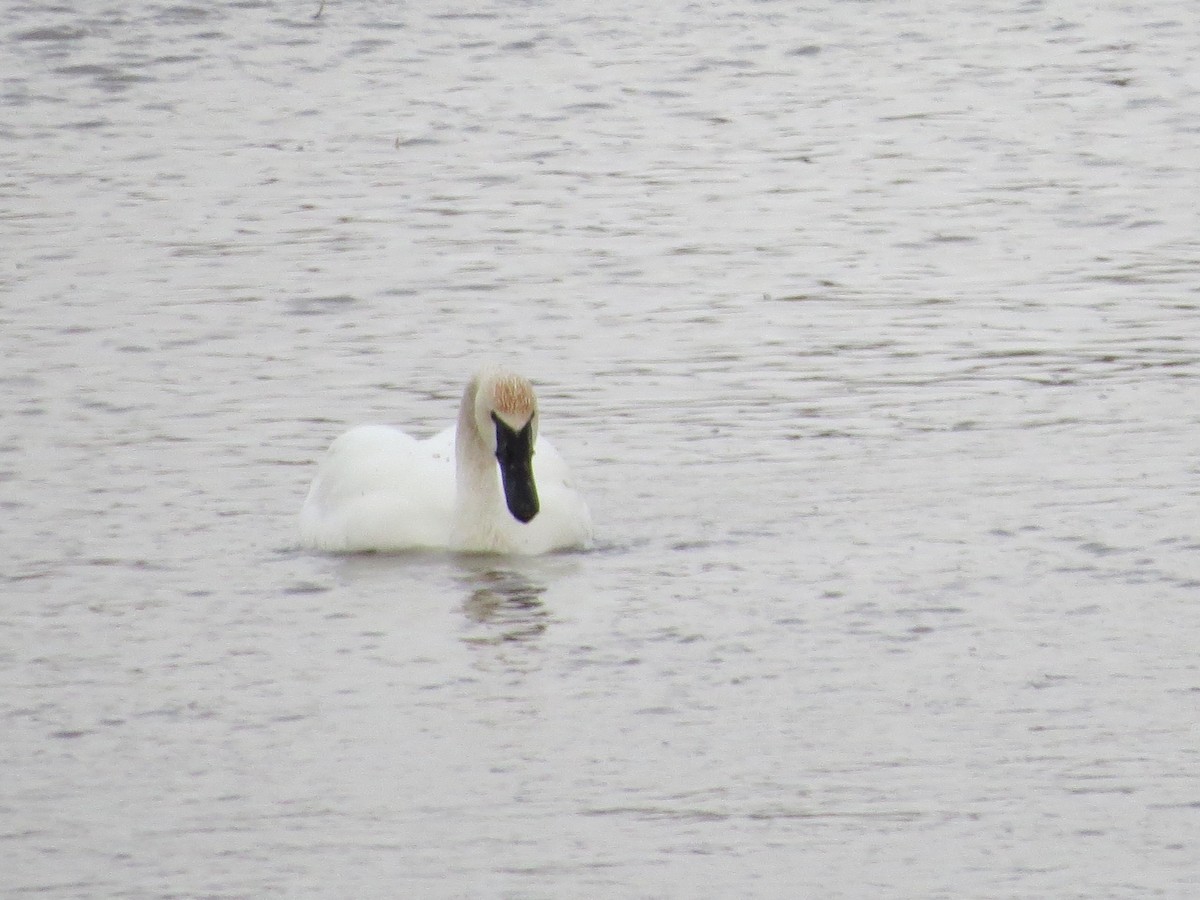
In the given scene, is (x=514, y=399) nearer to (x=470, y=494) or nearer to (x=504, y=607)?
(x=470, y=494)

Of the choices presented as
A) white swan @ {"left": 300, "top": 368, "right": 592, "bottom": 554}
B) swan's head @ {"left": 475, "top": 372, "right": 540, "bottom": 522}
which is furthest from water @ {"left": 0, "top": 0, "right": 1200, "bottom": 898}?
swan's head @ {"left": 475, "top": 372, "right": 540, "bottom": 522}

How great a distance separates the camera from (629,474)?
9.80 m

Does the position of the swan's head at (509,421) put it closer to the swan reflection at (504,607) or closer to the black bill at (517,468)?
the black bill at (517,468)

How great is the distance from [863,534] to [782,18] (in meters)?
12.4

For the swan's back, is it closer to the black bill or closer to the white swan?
the white swan

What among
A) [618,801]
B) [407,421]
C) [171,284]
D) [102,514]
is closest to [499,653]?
[618,801]

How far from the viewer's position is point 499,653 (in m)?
7.85

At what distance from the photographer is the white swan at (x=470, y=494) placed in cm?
904

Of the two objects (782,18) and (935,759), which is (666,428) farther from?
(782,18)

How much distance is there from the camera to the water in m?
6.39

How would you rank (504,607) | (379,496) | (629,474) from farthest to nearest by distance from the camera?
(629,474)
(379,496)
(504,607)

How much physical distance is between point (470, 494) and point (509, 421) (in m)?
0.27

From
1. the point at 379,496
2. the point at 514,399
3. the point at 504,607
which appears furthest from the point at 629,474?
the point at 504,607

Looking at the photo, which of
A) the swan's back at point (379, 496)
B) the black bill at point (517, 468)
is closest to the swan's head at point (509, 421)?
the black bill at point (517, 468)
